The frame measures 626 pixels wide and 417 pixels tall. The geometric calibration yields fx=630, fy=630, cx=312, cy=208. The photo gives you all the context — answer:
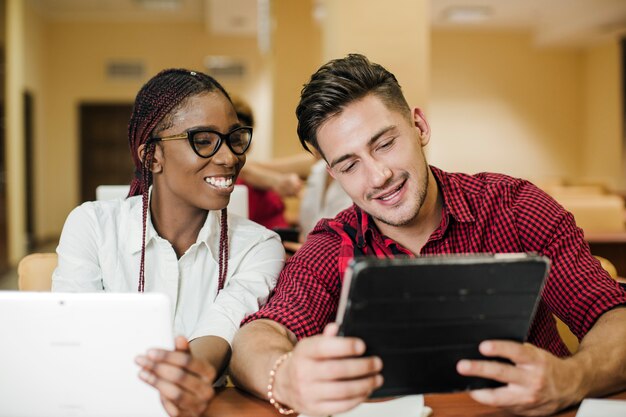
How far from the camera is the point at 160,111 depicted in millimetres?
1556

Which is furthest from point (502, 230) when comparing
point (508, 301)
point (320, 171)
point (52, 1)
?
point (52, 1)

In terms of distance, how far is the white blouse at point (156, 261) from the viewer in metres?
1.54

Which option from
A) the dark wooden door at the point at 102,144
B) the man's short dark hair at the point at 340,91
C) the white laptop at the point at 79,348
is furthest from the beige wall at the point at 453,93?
the white laptop at the point at 79,348

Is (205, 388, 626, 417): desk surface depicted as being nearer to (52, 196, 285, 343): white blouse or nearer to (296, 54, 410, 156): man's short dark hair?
(52, 196, 285, 343): white blouse

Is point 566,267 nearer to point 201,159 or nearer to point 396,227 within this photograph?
point 396,227

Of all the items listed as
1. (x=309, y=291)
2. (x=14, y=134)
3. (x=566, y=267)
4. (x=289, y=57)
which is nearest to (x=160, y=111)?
(x=309, y=291)

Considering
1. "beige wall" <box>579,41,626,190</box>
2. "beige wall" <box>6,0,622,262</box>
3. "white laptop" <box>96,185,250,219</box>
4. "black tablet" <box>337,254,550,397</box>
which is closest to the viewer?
"black tablet" <box>337,254,550,397</box>

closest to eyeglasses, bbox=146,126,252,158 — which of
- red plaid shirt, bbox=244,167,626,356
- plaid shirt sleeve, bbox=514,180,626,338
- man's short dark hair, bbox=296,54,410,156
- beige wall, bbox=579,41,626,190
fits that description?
man's short dark hair, bbox=296,54,410,156

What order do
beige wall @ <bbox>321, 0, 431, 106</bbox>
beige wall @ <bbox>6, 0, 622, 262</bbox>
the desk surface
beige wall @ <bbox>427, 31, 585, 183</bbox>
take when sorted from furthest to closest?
1. beige wall @ <bbox>427, 31, 585, 183</bbox>
2. beige wall @ <bbox>6, 0, 622, 262</bbox>
3. beige wall @ <bbox>321, 0, 431, 106</bbox>
4. the desk surface

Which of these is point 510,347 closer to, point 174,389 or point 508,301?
point 508,301

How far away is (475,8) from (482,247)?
9142mm

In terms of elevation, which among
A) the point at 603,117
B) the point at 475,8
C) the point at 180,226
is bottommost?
the point at 180,226

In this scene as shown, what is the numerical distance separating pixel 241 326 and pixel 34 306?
1.53ft

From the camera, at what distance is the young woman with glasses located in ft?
5.02
